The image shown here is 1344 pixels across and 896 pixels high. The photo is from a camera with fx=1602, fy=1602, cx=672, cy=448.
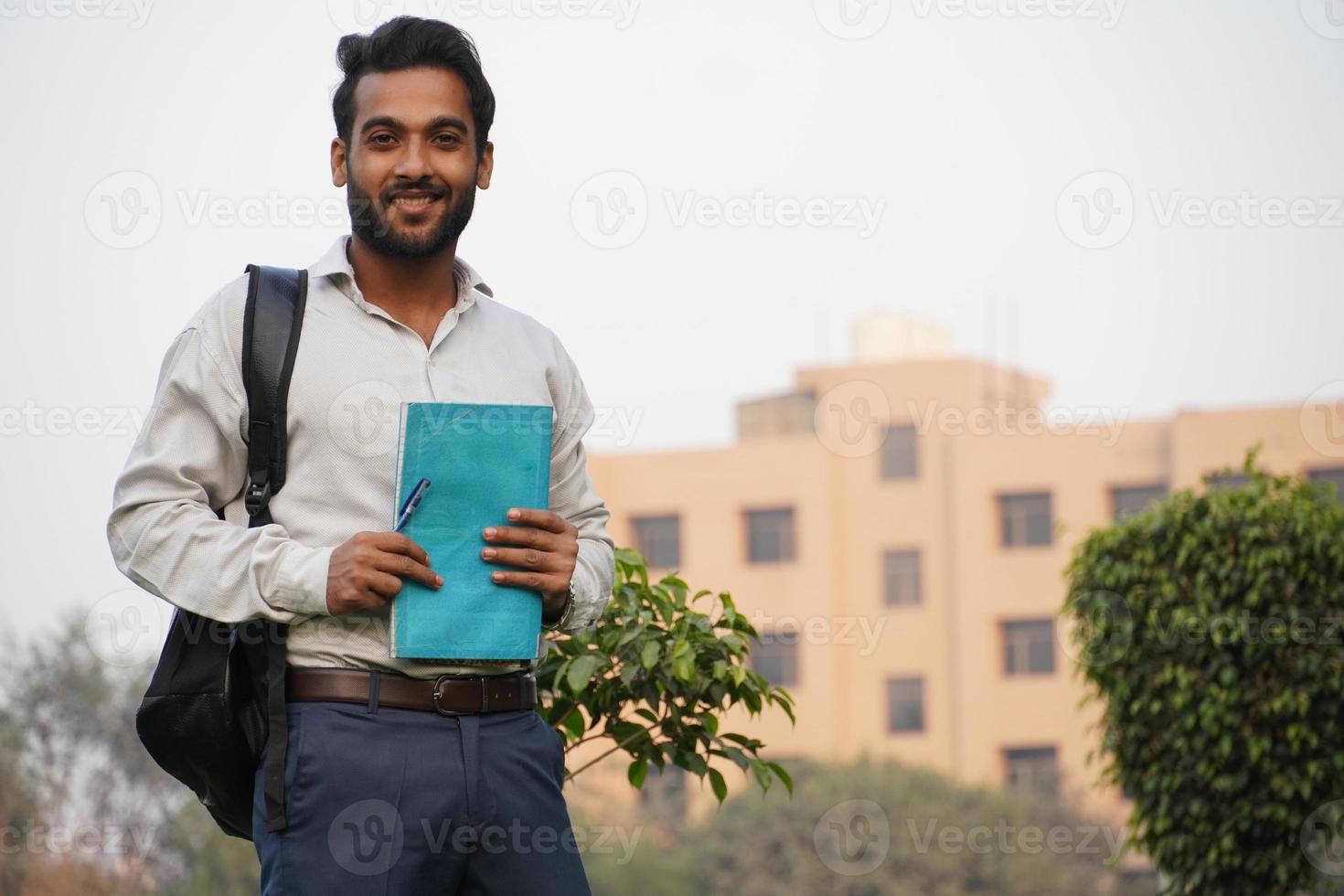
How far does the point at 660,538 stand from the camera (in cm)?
4525

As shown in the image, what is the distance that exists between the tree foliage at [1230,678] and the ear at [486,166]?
5.25 meters

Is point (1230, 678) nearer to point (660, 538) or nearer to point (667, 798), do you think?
point (667, 798)

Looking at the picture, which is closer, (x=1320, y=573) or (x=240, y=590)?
(x=240, y=590)

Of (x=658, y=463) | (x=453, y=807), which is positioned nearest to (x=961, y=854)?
(x=658, y=463)

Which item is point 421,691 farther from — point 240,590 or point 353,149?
point 353,149

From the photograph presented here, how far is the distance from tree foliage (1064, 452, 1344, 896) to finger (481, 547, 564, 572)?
5.35 meters

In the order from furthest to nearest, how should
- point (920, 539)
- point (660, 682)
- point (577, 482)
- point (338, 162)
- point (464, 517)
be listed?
point (920, 539) < point (660, 682) < point (577, 482) < point (338, 162) < point (464, 517)

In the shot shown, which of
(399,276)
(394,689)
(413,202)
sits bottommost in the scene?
Answer: (394,689)

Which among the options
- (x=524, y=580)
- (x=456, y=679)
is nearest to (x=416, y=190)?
(x=524, y=580)

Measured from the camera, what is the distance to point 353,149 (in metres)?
2.60

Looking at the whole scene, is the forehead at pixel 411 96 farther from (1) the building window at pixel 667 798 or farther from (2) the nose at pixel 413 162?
(1) the building window at pixel 667 798

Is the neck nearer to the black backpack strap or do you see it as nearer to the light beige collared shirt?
the light beige collared shirt

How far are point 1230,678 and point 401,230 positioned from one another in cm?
548

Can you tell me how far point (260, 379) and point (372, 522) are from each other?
0.27 meters
